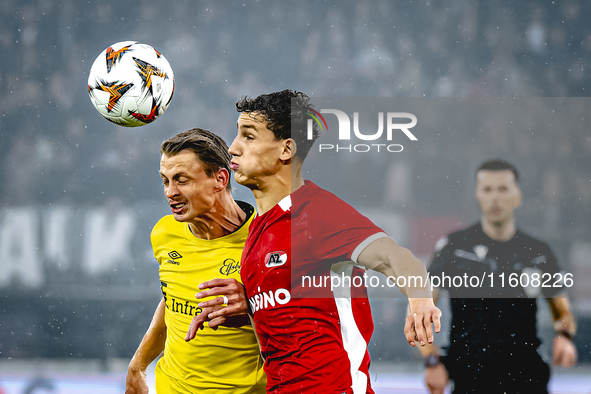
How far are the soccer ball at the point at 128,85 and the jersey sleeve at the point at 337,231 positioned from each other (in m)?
1.24

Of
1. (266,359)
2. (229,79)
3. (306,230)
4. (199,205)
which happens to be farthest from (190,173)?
Answer: (229,79)

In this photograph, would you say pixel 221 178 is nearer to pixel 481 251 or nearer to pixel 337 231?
pixel 337 231

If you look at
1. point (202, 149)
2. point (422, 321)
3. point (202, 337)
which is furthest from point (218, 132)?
point (422, 321)

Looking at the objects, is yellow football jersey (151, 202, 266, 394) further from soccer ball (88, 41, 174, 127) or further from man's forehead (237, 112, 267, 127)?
soccer ball (88, 41, 174, 127)

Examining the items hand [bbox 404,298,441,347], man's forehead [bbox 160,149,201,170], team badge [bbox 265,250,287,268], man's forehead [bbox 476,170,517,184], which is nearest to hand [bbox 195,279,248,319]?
team badge [bbox 265,250,287,268]

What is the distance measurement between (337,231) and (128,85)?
4.80 feet

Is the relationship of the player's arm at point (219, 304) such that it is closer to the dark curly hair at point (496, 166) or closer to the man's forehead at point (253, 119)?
the man's forehead at point (253, 119)

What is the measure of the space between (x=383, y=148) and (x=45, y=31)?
16.8 ft

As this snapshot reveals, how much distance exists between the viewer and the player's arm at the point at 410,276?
1.51m

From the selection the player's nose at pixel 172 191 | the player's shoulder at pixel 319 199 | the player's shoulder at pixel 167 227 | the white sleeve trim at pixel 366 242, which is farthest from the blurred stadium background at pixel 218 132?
the white sleeve trim at pixel 366 242

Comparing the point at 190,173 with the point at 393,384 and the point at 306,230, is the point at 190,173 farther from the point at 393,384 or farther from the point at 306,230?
the point at 393,384

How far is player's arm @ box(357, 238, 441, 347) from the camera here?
4.97 ft

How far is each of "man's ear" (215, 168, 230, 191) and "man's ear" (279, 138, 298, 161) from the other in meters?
0.49

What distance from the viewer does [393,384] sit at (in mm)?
5430
